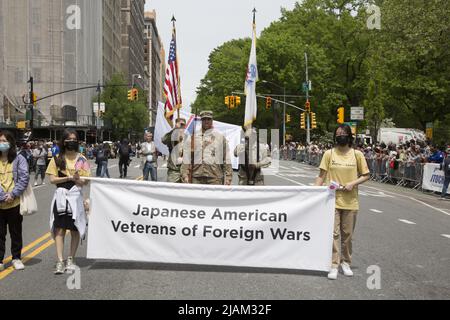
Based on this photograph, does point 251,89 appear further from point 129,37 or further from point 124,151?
point 129,37

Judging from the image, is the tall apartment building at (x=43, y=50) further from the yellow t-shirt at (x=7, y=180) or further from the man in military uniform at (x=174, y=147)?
the yellow t-shirt at (x=7, y=180)

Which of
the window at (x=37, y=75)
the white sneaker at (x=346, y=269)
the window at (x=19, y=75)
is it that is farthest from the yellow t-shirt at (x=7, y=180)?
the window at (x=37, y=75)

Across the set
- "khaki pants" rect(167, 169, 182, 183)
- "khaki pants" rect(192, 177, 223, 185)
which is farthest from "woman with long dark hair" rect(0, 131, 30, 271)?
"khaki pants" rect(167, 169, 182, 183)

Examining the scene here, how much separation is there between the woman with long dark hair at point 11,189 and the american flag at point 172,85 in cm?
469

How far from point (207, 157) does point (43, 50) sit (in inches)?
1996

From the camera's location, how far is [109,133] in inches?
3061

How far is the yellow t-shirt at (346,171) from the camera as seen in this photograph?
6.97m

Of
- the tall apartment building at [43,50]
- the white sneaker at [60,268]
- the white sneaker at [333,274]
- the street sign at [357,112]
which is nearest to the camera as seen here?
the white sneaker at [333,274]

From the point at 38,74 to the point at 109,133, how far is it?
2232cm

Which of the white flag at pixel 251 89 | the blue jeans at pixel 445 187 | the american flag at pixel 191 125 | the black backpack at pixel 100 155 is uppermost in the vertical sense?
the white flag at pixel 251 89

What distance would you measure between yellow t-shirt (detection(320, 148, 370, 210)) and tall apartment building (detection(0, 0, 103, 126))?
46.2 m

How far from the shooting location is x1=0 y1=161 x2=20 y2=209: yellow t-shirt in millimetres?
7211

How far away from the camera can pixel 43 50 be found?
181 feet

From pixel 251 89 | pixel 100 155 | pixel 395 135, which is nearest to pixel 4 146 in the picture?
pixel 251 89
